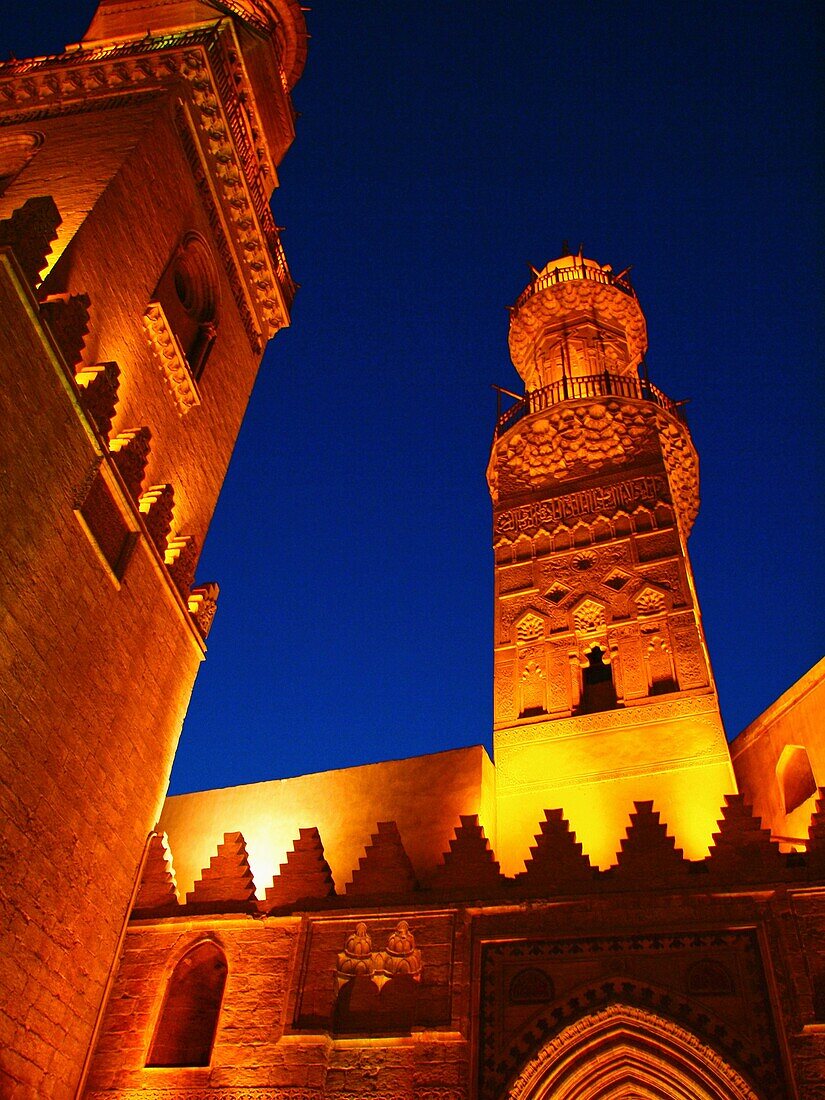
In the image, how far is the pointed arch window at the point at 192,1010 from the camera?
24.7 feet

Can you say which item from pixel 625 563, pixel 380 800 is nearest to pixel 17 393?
pixel 380 800

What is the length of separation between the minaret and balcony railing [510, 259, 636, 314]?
8.9 inches

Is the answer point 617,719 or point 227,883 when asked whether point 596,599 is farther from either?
point 227,883

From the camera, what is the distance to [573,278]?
16.4 m

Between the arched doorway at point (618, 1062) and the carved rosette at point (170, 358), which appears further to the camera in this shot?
the carved rosette at point (170, 358)

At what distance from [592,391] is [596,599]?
13.8 feet

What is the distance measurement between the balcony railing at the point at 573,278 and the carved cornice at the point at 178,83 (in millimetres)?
6182

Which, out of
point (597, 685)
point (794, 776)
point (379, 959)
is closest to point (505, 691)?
point (597, 685)

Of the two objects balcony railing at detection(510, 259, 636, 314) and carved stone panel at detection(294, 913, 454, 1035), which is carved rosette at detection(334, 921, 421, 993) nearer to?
carved stone panel at detection(294, 913, 454, 1035)

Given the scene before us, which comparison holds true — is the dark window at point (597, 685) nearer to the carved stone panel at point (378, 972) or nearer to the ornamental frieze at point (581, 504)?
the ornamental frieze at point (581, 504)

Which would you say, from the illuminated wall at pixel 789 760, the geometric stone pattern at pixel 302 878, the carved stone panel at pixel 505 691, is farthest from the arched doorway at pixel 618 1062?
the carved stone panel at pixel 505 691

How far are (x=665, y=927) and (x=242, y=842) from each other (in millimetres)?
3771

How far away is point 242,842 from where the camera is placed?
28.0 feet

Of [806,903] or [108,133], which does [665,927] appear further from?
[108,133]
